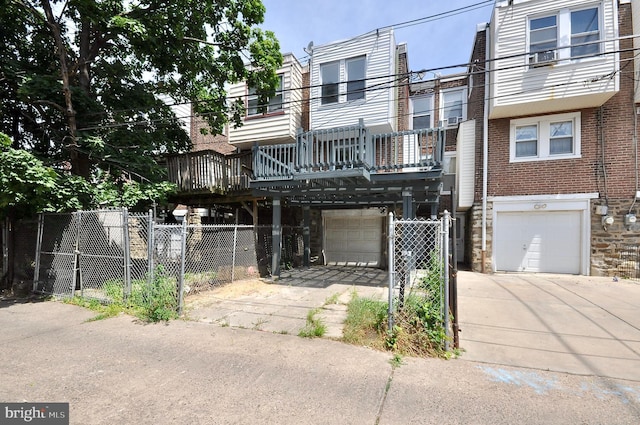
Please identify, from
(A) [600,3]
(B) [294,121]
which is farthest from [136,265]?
(A) [600,3]

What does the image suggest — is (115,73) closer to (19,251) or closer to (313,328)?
(19,251)

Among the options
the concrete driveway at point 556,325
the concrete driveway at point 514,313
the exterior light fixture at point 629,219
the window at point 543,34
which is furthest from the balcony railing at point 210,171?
the exterior light fixture at point 629,219

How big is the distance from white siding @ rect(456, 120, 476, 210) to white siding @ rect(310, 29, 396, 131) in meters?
2.59

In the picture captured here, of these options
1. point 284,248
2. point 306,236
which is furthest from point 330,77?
point 284,248

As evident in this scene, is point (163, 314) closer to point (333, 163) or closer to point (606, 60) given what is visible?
point (333, 163)

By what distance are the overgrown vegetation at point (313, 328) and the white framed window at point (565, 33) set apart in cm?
943

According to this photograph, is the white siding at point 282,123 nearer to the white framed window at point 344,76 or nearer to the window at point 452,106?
the white framed window at point 344,76

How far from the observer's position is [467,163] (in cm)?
1080

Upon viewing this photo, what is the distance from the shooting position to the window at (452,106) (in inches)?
527

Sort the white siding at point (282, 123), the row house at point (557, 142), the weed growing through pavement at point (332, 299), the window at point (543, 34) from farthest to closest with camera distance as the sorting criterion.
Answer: the white siding at point (282, 123) → the window at point (543, 34) → the row house at point (557, 142) → the weed growing through pavement at point (332, 299)

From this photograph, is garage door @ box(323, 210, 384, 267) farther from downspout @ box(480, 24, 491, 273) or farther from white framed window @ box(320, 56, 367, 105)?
white framed window @ box(320, 56, 367, 105)

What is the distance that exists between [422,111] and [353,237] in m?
6.55

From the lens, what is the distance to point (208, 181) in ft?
31.6

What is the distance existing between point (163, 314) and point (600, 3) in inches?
539
